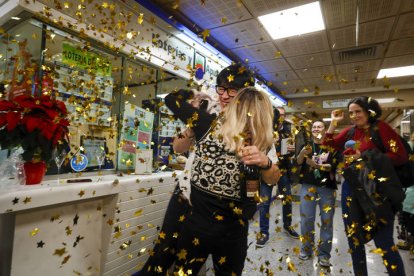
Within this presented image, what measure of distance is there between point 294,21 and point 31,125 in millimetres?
3192

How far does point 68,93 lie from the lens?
203 centimetres

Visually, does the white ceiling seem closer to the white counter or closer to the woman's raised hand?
the woman's raised hand

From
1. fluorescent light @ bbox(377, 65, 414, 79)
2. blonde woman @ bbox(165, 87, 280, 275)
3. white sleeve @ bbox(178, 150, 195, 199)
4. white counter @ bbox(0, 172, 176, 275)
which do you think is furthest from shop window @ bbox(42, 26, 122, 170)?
fluorescent light @ bbox(377, 65, 414, 79)

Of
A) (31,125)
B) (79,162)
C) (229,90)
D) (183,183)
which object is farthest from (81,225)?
(229,90)

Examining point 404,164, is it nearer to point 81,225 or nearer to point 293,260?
point 293,260

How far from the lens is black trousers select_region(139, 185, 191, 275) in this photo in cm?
152

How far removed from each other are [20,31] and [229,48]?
284 cm

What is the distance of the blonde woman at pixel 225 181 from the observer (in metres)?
1.06

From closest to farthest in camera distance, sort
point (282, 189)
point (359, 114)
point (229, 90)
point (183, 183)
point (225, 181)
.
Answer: point (225, 181)
point (229, 90)
point (183, 183)
point (359, 114)
point (282, 189)

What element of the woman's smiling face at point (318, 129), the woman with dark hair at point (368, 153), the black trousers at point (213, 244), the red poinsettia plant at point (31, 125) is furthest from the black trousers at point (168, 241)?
the woman's smiling face at point (318, 129)

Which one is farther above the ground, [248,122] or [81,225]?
[248,122]

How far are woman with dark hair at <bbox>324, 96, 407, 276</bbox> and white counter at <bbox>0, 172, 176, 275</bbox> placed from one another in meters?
1.34

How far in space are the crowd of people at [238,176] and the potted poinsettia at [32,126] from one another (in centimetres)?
76

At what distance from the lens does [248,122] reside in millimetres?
1060
